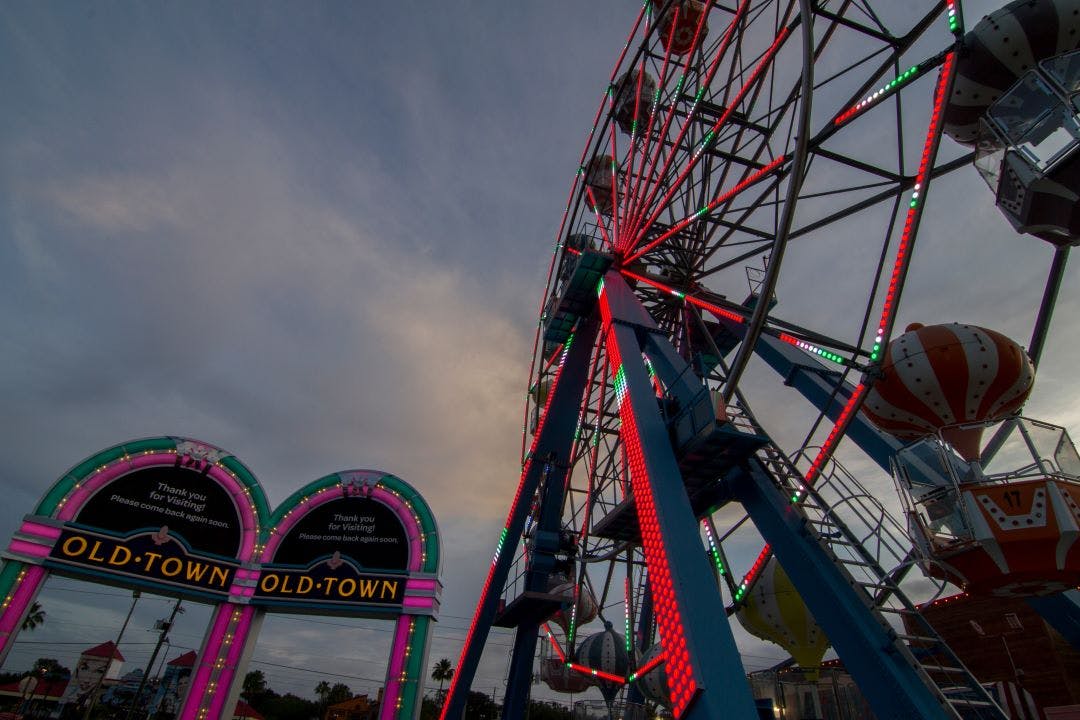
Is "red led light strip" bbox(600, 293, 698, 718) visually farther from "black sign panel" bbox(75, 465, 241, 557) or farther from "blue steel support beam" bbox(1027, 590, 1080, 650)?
"black sign panel" bbox(75, 465, 241, 557)

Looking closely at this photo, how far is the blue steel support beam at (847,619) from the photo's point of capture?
5.99m

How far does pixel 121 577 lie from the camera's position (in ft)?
53.7

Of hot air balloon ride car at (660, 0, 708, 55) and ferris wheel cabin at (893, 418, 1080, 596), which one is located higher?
hot air balloon ride car at (660, 0, 708, 55)

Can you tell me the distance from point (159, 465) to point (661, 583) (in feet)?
59.6

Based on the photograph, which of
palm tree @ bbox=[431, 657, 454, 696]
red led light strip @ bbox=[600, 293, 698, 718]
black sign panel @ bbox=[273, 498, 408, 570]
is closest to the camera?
red led light strip @ bbox=[600, 293, 698, 718]

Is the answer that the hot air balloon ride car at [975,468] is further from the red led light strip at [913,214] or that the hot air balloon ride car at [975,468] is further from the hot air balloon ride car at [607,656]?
the hot air balloon ride car at [607,656]

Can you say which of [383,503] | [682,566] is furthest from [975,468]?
[383,503]

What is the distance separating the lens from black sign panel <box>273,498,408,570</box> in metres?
18.4

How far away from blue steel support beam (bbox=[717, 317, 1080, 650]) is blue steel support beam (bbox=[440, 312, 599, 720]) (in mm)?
4659

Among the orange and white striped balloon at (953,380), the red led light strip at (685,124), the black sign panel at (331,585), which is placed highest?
the red led light strip at (685,124)

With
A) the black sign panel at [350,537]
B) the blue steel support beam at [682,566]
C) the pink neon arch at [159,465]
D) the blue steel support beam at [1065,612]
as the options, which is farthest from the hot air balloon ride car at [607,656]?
the blue steel support beam at [1065,612]

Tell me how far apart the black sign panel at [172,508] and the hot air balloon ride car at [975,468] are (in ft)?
61.6

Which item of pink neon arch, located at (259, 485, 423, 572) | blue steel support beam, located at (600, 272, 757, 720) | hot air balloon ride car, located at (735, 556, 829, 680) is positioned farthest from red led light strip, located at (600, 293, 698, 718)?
pink neon arch, located at (259, 485, 423, 572)

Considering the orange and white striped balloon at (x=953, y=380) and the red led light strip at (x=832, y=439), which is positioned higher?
the orange and white striped balloon at (x=953, y=380)
